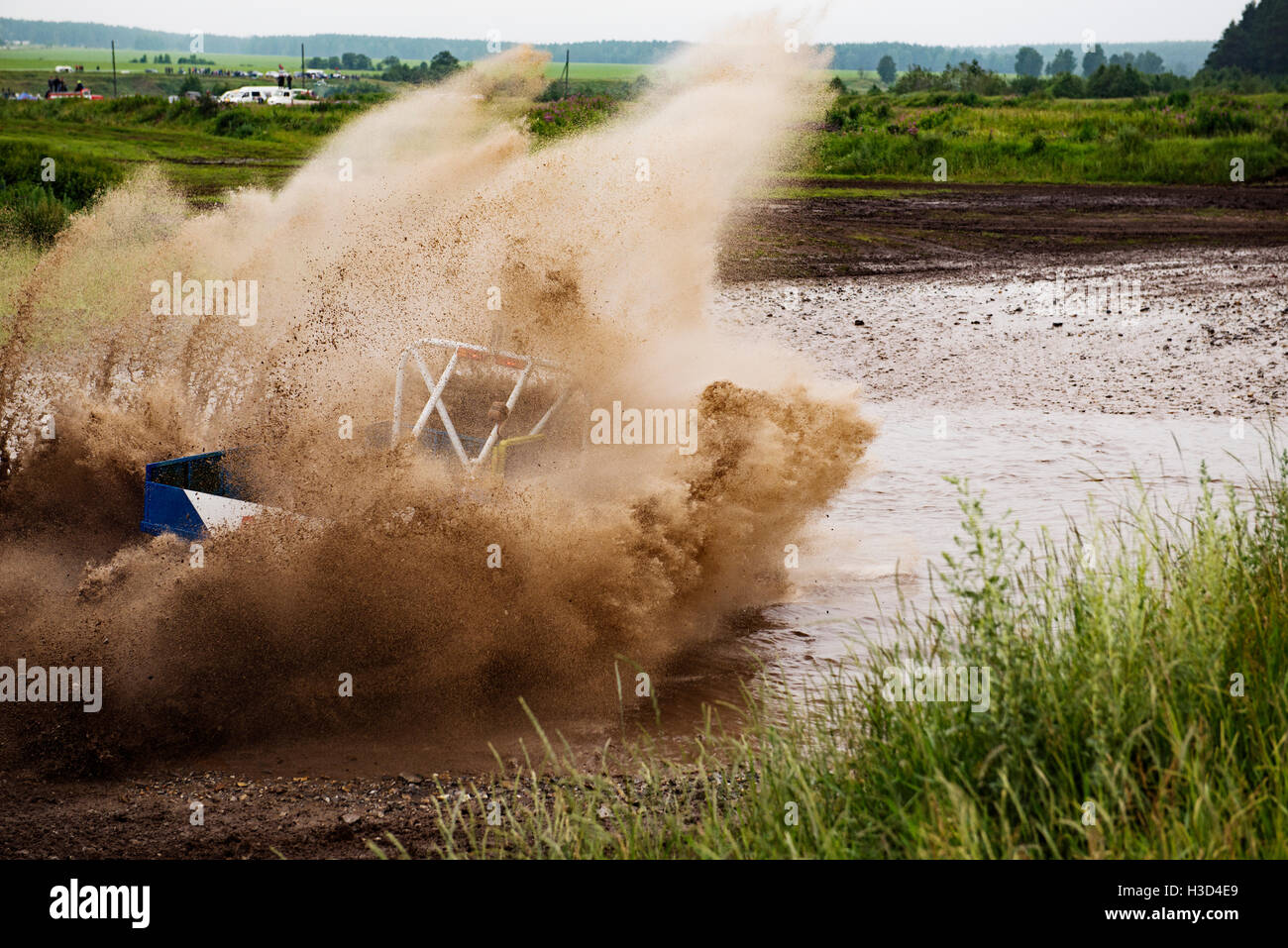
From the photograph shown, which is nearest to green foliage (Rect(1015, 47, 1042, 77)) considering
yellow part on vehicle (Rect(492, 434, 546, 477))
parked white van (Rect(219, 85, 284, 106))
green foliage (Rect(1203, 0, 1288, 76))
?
green foliage (Rect(1203, 0, 1288, 76))

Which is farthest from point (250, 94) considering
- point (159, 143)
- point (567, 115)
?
point (567, 115)

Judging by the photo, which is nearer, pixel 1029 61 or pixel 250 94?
pixel 250 94

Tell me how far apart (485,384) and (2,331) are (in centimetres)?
906

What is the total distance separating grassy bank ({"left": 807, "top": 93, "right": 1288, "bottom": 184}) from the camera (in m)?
35.3

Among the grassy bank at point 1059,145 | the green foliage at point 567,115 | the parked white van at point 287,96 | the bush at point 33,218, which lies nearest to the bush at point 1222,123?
the grassy bank at point 1059,145

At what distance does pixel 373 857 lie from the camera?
5520mm

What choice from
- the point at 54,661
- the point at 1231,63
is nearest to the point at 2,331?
the point at 54,661

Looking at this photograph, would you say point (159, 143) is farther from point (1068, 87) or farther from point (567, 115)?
point (1068, 87)

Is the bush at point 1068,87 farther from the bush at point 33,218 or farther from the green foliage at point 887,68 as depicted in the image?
the green foliage at point 887,68

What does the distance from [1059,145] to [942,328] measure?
20.4 meters

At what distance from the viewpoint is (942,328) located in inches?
748

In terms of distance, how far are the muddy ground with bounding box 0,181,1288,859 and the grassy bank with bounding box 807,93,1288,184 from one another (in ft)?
6.53

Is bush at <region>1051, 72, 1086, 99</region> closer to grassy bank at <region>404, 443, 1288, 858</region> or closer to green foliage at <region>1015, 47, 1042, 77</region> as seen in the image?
grassy bank at <region>404, 443, 1288, 858</region>

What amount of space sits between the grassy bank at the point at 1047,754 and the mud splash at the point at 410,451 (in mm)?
2404
